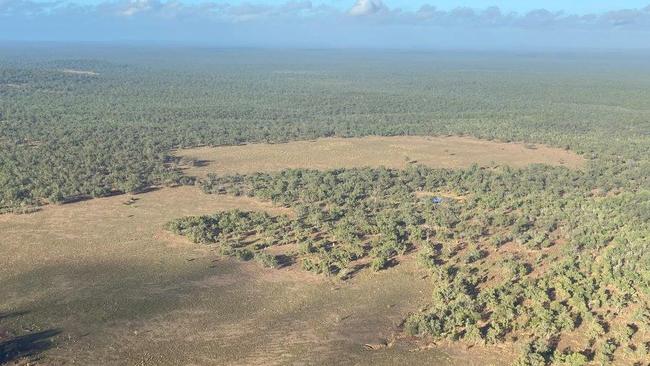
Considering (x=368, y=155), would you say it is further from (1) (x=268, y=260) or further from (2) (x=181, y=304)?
(2) (x=181, y=304)

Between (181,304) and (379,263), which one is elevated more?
(379,263)

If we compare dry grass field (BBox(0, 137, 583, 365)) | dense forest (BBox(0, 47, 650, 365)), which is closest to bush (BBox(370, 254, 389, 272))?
dense forest (BBox(0, 47, 650, 365))

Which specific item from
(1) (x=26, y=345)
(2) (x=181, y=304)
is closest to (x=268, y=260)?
→ (2) (x=181, y=304)

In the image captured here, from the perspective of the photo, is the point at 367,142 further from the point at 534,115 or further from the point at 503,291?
the point at 503,291

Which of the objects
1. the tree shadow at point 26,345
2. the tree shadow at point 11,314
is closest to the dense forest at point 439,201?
the tree shadow at point 11,314

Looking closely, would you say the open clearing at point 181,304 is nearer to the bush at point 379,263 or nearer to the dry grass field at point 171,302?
the dry grass field at point 171,302

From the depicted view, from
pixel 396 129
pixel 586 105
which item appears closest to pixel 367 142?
pixel 396 129
